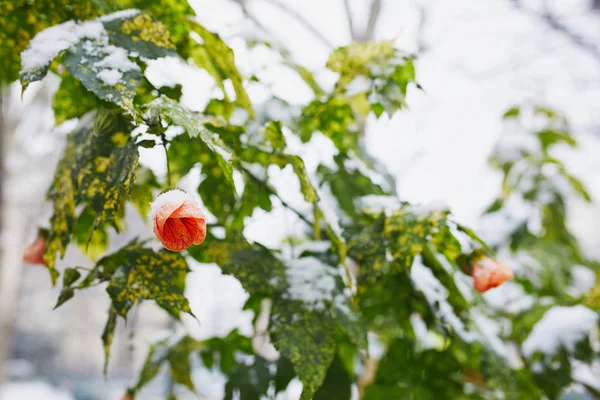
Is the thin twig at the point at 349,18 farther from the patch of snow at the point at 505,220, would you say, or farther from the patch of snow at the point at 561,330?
the patch of snow at the point at 561,330

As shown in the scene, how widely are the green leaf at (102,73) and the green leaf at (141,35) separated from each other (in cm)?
2

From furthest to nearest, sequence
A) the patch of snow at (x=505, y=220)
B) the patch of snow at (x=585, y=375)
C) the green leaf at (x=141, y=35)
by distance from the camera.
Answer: the patch of snow at (x=505, y=220), the patch of snow at (x=585, y=375), the green leaf at (x=141, y=35)

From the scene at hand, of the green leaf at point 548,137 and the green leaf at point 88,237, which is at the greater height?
the green leaf at point 548,137

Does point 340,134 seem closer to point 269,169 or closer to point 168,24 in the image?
point 269,169

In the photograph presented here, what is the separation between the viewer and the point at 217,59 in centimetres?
54

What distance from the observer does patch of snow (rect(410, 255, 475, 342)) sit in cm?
56

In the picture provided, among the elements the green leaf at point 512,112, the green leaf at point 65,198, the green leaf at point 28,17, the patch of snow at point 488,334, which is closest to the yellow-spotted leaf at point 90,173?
the green leaf at point 65,198

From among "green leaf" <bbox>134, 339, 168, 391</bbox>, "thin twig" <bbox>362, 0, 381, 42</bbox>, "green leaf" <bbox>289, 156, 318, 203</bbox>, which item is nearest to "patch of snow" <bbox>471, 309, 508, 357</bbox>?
"green leaf" <bbox>289, 156, 318, 203</bbox>

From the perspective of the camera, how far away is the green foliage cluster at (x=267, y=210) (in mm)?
438

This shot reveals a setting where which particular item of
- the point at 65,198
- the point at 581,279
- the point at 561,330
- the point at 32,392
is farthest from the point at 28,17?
the point at 32,392

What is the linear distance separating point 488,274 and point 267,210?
0.27 meters

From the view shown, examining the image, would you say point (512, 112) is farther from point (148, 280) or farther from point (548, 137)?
point (148, 280)

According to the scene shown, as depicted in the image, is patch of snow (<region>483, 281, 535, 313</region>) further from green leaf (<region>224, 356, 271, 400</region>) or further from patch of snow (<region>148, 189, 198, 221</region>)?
patch of snow (<region>148, 189, 198, 221</region>)

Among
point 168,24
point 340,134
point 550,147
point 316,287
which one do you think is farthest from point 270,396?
point 550,147
